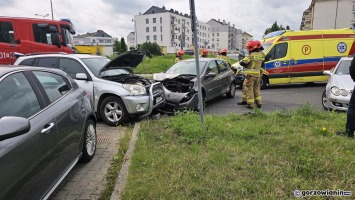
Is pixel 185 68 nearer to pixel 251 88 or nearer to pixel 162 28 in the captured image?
pixel 251 88

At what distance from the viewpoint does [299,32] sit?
11.1m

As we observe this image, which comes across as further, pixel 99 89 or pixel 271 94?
pixel 271 94

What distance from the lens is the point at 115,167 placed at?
384 cm

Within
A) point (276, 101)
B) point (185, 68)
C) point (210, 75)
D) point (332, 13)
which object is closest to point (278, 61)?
point (276, 101)

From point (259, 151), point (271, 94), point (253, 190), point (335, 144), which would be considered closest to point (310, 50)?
point (271, 94)

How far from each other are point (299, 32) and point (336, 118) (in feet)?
22.5

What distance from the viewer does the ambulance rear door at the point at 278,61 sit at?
1091cm

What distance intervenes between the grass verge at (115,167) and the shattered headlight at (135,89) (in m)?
0.88

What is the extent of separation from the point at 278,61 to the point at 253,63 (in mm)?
4329

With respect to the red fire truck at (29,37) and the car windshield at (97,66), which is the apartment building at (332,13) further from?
the car windshield at (97,66)

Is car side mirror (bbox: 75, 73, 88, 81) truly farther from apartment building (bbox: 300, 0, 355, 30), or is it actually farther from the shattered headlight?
apartment building (bbox: 300, 0, 355, 30)

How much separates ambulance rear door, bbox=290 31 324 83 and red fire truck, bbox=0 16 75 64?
917 cm

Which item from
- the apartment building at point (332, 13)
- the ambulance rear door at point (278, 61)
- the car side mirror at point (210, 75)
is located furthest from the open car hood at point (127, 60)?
the apartment building at point (332, 13)

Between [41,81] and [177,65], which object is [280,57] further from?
[41,81]
